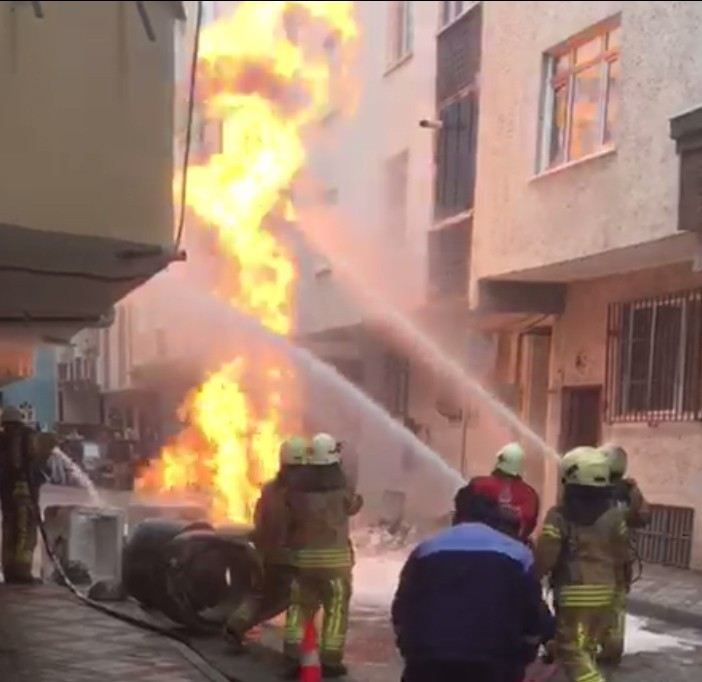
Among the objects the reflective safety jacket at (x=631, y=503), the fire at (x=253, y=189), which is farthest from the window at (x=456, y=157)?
the reflective safety jacket at (x=631, y=503)

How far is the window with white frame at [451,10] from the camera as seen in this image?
16266 millimetres

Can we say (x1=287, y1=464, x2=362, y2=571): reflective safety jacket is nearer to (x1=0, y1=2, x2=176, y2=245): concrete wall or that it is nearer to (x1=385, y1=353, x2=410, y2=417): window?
(x1=0, y1=2, x2=176, y2=245): concrete wall

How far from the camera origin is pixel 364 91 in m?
20.0

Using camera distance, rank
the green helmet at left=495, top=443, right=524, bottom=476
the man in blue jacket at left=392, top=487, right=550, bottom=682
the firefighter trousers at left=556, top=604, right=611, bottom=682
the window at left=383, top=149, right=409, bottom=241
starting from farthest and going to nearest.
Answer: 1. the window at left=383, top=149, right=409, bottom=241
2. the green helmet at left=495, top=443, right=524, bottom=476
3. the firefighter trousers at left=556, top=604, right=611, bottom=682
4. the man in blue jacket at left=392, top=487, right=550, bottom=682

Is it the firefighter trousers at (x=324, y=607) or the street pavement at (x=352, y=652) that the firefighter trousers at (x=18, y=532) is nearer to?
the street pavement at (x=352, y=652)

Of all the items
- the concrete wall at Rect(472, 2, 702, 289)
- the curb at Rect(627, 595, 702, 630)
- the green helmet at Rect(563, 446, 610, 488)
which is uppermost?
the concrete wall at Rect(472, 2, 702, 289)

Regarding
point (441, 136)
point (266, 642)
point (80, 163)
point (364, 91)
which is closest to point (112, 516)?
point (266, 642)

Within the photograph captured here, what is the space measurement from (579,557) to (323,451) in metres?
1.62

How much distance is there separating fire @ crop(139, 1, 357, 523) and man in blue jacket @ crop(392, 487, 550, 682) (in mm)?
12488

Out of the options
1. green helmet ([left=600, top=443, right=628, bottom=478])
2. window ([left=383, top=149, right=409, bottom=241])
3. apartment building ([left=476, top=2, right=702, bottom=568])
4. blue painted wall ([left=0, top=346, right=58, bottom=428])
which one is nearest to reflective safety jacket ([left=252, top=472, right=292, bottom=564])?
green helmet ([left=600, top=443, right=628, bottom=478])

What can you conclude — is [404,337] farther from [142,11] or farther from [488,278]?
[142,11]

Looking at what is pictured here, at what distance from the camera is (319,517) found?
7000 mm

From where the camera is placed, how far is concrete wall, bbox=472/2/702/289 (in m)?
11.6

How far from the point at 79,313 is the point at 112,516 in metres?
3.17
